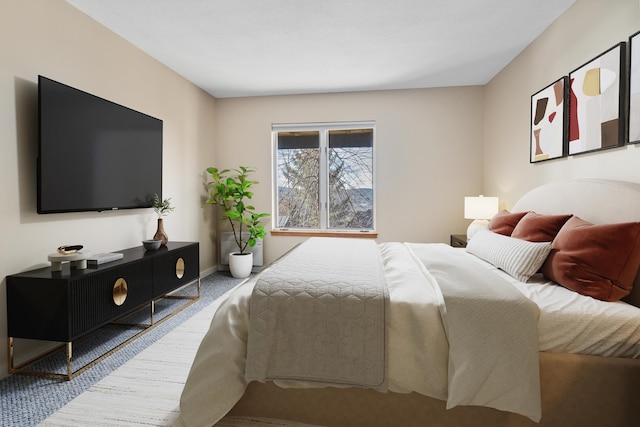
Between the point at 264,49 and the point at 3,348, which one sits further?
the point at 264,49

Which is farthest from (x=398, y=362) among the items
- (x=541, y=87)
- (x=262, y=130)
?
(x=262, y=130)

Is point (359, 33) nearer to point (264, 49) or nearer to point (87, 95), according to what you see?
point (264, 49)

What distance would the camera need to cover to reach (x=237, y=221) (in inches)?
186

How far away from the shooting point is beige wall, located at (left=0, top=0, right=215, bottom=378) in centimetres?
202

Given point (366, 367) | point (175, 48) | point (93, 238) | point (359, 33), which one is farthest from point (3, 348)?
point (359, 33)

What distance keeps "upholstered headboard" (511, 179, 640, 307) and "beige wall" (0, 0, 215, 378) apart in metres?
3.48

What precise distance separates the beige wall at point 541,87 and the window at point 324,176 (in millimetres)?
1534

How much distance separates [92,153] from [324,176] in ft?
9.22

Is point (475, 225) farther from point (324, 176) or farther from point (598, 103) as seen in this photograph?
point (324, 176)

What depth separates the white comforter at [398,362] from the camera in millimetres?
1279

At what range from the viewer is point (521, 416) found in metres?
1.36

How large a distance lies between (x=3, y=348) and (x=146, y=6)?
2515mm

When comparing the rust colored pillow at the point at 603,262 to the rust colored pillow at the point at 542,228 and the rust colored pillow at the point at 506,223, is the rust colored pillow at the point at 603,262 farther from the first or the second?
the rust colored pillow at the point at 506,223

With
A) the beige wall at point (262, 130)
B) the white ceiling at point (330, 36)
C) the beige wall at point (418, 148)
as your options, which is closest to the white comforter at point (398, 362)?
the beige wall at point (262, 130)
